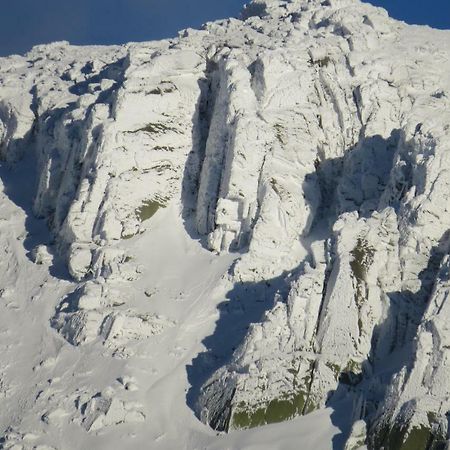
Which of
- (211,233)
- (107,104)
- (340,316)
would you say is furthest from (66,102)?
(340,316)

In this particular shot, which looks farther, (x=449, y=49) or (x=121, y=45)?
(x=121, y=45)

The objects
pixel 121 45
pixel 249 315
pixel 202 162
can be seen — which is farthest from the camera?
pixel 121 45

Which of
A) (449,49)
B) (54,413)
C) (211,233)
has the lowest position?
(54,413)

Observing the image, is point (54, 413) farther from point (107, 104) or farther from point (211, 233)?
point (107, 104)

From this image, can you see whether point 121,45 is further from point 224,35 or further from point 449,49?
point 449,49

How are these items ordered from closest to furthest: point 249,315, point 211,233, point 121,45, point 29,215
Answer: point 249,315 < point 211,233 < point 29,215 < point 121,45

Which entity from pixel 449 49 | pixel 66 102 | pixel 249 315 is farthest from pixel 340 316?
pixel 66 102

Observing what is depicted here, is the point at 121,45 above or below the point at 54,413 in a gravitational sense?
above
